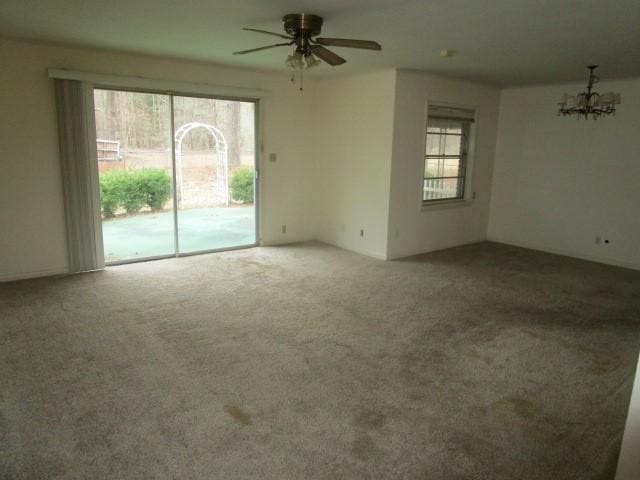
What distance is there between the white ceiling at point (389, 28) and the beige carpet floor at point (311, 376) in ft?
7.80

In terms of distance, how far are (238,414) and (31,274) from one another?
350 cm

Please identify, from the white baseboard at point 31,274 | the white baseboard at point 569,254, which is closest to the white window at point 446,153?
the white baseboard at point 569,254

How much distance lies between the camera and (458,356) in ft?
10.5

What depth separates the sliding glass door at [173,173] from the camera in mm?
5184

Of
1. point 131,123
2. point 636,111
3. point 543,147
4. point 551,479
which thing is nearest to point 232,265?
point 131,123

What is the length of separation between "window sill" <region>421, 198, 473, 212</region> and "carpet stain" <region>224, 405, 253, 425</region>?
167 inches

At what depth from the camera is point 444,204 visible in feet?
20.9

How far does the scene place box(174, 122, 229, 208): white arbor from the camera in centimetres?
552

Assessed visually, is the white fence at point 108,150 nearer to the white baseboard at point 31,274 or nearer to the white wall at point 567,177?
the white baseboard at point 31,274

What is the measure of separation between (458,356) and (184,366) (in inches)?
76.1

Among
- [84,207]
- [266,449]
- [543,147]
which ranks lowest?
[266,449]

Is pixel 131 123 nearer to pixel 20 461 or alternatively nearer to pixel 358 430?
Answer: pixel 20 461

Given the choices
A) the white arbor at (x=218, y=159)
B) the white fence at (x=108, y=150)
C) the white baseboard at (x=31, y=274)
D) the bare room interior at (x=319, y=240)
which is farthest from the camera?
the white arbor at (x=218, y=159)

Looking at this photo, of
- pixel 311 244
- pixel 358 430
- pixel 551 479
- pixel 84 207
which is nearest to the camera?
pixel 551 479
